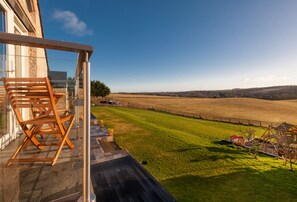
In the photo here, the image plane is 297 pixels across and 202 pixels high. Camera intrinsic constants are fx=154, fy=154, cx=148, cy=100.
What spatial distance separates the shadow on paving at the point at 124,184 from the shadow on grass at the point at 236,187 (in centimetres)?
166

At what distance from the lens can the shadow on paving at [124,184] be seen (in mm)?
2648

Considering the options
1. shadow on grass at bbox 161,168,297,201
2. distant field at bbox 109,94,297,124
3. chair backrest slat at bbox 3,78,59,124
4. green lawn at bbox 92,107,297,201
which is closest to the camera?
chair backrest slat at bbox 3,78,59,124

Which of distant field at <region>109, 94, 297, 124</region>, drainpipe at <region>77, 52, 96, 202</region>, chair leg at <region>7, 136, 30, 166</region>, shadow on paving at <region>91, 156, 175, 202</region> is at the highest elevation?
drainpipe at <region>77, 52, 96, 202</region>

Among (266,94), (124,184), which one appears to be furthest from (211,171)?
(266,94)

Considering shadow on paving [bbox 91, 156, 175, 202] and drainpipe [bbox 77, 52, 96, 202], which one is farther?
shadow on paving [bbox 91, 156, 175, 202]

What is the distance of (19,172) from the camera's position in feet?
8.30

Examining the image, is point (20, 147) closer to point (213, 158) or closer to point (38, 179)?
point (38, 179)

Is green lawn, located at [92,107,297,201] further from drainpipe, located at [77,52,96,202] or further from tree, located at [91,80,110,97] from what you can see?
tree, located at [91,80,110,97]

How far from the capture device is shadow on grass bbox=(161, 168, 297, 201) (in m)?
4.37

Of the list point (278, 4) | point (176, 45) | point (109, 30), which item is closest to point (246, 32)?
point (278, 4)

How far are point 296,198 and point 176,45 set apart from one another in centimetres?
3501

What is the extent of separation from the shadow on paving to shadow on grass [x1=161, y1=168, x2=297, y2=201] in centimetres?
166

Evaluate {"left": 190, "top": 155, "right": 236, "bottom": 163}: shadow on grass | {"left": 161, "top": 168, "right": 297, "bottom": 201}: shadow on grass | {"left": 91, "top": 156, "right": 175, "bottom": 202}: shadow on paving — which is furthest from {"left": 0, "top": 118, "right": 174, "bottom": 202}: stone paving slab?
{"left": 190, "top": 155, "right": 236, "bottom": 163}: shadow on grass

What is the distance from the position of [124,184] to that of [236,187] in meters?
3.90
